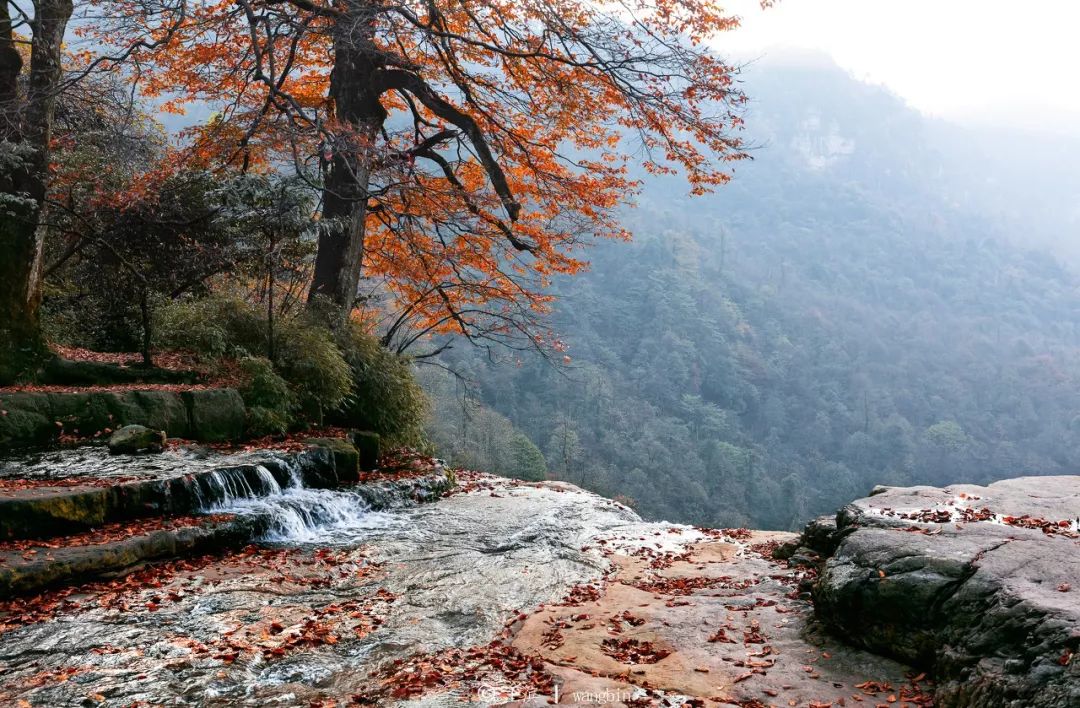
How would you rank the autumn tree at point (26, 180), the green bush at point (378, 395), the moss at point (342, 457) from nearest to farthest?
the autumn tree at point (26, 180), the moss at point (342, 457), the green bush at point (378, 395)

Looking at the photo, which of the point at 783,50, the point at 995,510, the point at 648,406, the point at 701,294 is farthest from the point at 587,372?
the point at 783,50

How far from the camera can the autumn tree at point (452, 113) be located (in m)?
7.93

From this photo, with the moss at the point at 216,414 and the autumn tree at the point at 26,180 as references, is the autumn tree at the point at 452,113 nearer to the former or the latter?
the autumn tree at the point at 26,180

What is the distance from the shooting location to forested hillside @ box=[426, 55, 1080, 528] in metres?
58.9

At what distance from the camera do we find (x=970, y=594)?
3900 mm

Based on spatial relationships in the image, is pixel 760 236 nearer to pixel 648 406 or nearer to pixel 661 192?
pixel 661 192

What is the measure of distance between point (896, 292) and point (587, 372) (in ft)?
209

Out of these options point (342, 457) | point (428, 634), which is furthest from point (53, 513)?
point (342, 457)

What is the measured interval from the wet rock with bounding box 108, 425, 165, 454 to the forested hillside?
2727cm

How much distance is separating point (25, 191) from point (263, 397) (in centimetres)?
352

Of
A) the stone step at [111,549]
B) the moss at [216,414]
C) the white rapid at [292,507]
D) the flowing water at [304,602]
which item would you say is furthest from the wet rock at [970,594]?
the moss at [216,414]

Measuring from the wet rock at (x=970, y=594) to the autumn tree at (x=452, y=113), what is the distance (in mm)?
5027

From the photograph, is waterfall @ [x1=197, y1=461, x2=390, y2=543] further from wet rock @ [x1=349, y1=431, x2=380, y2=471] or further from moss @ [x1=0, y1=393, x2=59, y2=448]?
moss @ [x1=0, y1=393, x2=59, y2=448]

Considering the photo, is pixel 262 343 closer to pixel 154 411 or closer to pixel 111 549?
pixel 154 411
